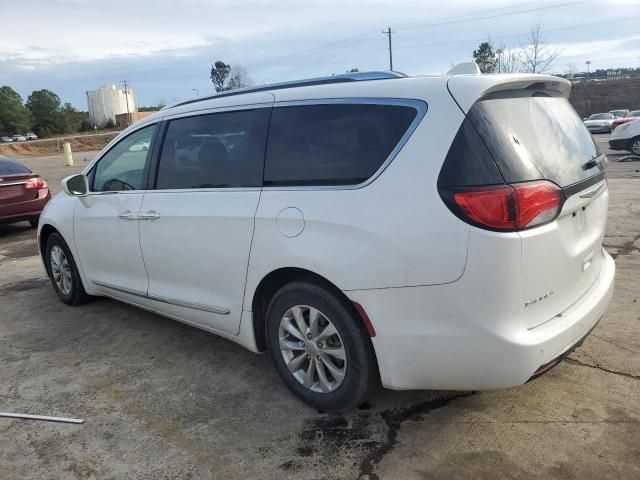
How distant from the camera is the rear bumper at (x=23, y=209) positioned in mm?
9508

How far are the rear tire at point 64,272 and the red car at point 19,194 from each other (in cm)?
479

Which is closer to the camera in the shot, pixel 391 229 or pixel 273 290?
pixel 391 229

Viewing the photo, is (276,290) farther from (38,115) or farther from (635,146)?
(38,115)

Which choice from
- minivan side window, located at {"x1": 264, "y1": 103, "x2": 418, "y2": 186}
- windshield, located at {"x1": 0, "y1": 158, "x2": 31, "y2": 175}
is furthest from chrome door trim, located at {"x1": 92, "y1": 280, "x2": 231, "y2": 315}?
windshield, located at {"x1": 0, "y1": 158, "x2": 31, "y2": 175}

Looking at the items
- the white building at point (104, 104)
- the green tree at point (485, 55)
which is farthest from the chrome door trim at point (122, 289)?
the white building at point (104, 104)

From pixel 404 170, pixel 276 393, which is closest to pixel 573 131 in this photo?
pixel 404 170

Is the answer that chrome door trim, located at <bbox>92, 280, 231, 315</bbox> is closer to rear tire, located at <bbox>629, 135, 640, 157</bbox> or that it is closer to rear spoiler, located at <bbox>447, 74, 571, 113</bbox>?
rear spoiler, located at <bbox>447, 74, 571, 113</bbox>

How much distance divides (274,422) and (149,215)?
175 cm

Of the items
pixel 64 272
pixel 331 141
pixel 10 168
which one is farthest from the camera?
pixel 10 168

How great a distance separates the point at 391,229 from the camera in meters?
2.60

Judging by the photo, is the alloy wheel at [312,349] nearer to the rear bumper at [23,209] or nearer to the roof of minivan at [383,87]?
the roof of minivan at [383,87]

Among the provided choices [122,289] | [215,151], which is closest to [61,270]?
[122,289]

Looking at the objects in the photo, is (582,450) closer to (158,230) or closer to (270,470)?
(270,470)

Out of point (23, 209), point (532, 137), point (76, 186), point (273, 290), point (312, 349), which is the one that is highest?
point (532, 137)
